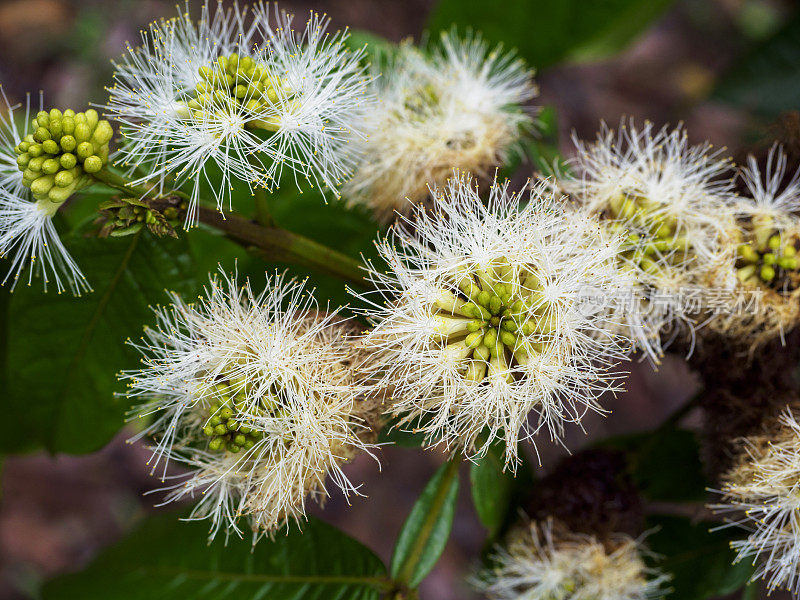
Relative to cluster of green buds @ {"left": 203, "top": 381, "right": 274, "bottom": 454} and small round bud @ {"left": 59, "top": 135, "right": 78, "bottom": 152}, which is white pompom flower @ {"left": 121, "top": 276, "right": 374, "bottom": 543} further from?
small round bud @ {"left": 59, "top": 135, "right": 78, "bottom": 152}

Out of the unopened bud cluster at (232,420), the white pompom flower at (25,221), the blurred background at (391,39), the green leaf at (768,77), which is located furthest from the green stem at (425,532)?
the green leaf at (768,77)

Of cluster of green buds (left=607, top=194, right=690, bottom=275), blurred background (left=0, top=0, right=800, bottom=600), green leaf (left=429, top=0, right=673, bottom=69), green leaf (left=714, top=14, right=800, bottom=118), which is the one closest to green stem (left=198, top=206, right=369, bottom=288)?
cluster of green buds (left=607, top=194, right=690, bottom=275)

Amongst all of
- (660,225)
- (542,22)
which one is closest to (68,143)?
(660,225)

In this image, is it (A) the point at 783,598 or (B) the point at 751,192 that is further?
(A) the point at 783,598

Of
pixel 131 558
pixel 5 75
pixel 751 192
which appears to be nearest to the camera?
pixel 751 192

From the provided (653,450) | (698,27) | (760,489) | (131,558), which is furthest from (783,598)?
(698,27)

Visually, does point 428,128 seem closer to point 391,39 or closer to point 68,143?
point 68,143

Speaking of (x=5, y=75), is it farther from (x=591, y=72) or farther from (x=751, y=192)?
(x=751, y=192)
